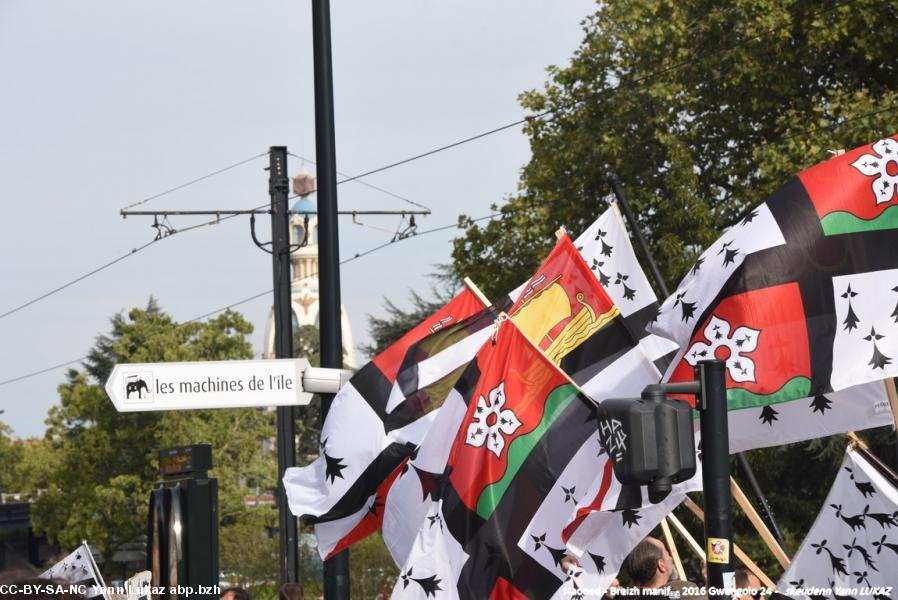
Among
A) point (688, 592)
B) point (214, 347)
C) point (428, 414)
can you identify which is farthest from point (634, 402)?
point (214, 347)

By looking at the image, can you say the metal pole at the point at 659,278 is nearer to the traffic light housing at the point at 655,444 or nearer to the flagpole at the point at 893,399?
the flagpole at the point at 893,399

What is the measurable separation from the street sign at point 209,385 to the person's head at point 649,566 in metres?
3.23

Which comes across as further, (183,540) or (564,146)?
(564,146)

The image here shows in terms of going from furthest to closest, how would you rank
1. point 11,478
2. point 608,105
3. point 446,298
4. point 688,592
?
point 11,478
point 446,298
point 608,105
point 688,592

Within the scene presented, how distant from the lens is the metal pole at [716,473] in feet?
18.6

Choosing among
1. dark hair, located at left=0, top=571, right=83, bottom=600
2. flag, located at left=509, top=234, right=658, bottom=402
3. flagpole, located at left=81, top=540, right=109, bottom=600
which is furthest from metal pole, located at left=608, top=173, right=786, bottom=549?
dark hair, located at left=0, top=571, right=83, bottom=600

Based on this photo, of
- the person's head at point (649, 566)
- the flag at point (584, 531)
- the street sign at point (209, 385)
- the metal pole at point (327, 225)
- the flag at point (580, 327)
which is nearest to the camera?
the person's head at point (649, 566)

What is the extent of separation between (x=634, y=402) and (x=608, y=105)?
1727 cm

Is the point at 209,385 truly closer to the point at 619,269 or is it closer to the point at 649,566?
the point at 619,269

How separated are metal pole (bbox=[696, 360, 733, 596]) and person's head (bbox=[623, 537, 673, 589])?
1.35 meters

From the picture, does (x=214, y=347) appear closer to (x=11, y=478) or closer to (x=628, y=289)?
(x=11, y=478)

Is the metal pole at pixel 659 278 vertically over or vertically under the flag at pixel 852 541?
over

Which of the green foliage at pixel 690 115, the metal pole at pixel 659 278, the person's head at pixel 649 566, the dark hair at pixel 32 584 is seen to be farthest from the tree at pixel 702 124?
the dark hair at pixel 32 584

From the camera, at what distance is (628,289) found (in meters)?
10.0
